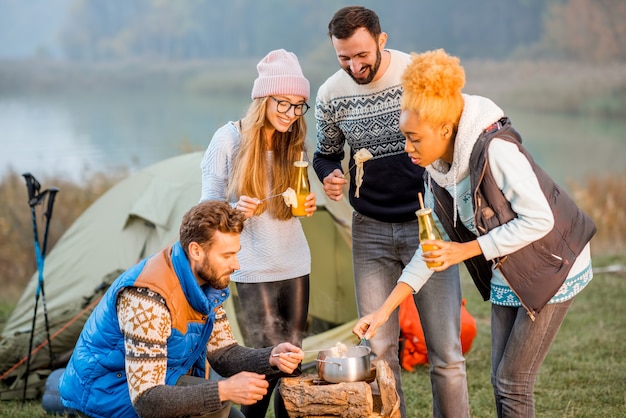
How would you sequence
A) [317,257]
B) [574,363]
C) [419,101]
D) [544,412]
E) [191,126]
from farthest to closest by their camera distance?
[191,126] < [317,257] < [574,363] < [544,412] < [419,101]

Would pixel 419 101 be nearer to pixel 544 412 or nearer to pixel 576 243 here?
pixel 576 243

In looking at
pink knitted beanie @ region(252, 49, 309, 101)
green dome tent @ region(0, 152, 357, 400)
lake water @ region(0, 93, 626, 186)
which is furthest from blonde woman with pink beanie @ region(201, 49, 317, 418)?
lake water @ region(0, 93, 626, 186)

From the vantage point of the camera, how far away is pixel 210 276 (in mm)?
2559

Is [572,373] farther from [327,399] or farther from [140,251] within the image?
[140,251]

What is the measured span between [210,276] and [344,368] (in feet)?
1.81

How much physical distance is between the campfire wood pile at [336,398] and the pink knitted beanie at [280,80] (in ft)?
3.70

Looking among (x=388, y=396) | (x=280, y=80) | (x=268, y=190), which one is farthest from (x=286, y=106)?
(x=388, y=396)

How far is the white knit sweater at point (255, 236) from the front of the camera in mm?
3266

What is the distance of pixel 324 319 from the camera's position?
512cm

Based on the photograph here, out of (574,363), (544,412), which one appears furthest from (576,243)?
(574,363)

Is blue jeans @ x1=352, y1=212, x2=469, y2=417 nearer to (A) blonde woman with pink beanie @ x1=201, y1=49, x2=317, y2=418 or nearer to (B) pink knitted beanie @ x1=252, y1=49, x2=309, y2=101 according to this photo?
(A) blonde woman with pink beanie @ x1=201, y1=49, x2=317, y2=418

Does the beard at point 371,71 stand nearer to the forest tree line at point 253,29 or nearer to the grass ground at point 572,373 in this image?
the grass ground at point 572,373

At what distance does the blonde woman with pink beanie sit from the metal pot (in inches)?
19.5

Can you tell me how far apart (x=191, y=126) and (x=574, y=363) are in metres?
18.0
